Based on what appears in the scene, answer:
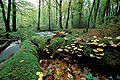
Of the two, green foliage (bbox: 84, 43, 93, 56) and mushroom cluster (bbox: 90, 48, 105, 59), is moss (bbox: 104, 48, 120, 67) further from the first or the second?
green foliage (bbox: 84, 43, 93, 56)

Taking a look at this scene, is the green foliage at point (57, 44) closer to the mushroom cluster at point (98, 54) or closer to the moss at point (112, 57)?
the mushroom cluster at point (98, 54)

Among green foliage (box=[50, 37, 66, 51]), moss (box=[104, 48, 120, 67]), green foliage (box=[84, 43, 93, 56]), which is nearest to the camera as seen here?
moss (box=[104, 48, 120, 67])

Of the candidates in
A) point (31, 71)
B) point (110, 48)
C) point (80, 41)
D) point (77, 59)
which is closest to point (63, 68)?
point (77, 59)

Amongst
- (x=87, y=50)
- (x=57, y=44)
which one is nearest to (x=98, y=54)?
(x=87, y=50)

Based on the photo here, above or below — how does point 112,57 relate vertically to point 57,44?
below

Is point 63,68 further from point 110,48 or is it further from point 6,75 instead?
point 110,48

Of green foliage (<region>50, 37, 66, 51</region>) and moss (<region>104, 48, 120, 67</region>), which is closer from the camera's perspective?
moss (<region>104, 48, 120, 67</region>)

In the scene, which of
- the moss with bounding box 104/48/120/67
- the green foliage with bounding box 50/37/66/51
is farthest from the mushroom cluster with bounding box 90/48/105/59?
the green foliage with bounding box 50/37/66/51

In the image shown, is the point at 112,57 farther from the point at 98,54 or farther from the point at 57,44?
the point at 57,44

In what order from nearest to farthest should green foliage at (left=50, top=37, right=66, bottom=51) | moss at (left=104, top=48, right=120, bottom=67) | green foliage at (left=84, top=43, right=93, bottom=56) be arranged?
moss at (left=104, top=48, right=120, bottom=67) < green foliage at (left=84, top=43, right=93, bottom=56) < green foliage at (left=50, top=37, right=66, bottom=51)

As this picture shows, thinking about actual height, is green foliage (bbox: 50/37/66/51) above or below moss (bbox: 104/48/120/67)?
above

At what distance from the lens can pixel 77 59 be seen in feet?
7.80

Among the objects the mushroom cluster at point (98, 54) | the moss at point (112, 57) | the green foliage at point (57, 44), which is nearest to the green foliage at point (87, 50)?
the mushroom cluster at point (98, 54)

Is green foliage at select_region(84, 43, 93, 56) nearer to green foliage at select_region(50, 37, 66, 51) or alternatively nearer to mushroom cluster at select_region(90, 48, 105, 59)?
mushroom cluster at select_region(90, 48, 105, 59)
